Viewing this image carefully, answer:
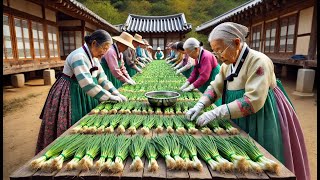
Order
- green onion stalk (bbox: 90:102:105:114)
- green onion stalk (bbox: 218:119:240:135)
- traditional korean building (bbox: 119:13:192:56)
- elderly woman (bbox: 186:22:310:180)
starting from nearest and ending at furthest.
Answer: green onion stalk (bbox: 218:119:240:135)
elderly woman (bbox: 186:22:310:180)
green onion stalk (bbox: 90:102:105:114)
traditional korean building (bbox: 119:13:192:56)

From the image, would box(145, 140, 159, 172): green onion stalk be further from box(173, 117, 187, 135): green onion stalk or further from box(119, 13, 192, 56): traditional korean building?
box(119, 13, 192, 56): traditional korean building

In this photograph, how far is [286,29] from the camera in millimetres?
10102

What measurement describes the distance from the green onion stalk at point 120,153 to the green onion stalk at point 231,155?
676 millimetres

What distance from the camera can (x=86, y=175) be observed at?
1.32m

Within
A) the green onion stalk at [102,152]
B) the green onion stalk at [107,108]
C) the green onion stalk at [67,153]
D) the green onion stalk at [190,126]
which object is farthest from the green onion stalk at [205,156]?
the green onion stalk at [107,108]

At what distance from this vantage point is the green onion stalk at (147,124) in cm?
194

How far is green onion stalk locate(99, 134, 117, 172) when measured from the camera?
1375 mm

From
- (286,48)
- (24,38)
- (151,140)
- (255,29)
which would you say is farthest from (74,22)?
(151,140)

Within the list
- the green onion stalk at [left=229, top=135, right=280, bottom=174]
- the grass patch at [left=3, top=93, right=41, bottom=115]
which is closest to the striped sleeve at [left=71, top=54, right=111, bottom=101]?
the green onion stalk at [left=229, top=135, right=280, bottom=174]

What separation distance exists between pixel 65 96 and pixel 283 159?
283 cm

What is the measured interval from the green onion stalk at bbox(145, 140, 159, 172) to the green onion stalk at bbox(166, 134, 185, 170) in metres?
0.12

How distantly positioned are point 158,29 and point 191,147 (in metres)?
22.0

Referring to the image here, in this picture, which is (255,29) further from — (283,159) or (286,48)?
(283,159)

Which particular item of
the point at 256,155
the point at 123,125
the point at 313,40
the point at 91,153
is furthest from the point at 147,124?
the point at 313,40
